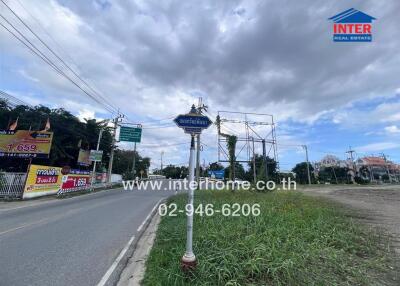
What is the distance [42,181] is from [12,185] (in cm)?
266

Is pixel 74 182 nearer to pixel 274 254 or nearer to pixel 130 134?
pixel 130 134

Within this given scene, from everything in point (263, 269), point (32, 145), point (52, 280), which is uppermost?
point (32, 145)

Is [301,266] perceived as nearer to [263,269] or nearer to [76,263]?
[263,269]

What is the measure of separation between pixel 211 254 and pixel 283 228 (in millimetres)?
2905

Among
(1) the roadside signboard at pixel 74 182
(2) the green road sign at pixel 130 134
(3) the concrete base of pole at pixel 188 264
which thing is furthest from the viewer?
(2) the green road sign at pixel 130 134

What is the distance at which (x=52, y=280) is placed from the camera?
15.9ft

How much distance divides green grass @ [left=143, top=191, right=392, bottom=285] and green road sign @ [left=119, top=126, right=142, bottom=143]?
24.2 m

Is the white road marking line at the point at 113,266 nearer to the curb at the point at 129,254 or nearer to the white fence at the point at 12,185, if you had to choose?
the curb at the point at 129,254

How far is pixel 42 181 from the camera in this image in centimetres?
2205

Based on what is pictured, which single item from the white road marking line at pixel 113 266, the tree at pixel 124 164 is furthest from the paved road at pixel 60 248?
the tree at pixel 124 164

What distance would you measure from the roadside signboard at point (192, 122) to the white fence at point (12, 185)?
19.6 meters

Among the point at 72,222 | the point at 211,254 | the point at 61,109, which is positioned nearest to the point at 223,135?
the point at 72,222

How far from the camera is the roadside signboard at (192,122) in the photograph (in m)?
5.33

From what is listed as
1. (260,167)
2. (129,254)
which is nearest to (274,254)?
(129,254)
